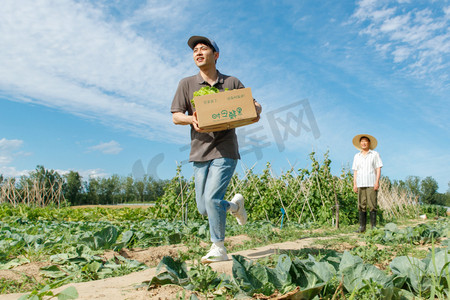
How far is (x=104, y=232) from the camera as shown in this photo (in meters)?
3.63

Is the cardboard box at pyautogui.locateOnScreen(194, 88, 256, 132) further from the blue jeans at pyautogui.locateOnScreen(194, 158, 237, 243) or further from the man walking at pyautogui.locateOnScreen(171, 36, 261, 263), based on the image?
the blue jeans at pyautogui.locateOnScreen(194, 158, 237, 243)

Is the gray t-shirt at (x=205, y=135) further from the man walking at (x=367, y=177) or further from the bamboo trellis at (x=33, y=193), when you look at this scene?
the bamboo trellis at (x=33, y=193)

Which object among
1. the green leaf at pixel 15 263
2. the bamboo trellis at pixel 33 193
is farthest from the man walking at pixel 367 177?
the bamboo trellis at pixel 33 193

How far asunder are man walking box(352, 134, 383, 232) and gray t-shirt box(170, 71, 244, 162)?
397 cm

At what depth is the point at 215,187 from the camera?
9.25ft

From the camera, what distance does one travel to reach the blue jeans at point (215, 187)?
2.83 metres

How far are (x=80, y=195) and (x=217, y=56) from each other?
50625 mm

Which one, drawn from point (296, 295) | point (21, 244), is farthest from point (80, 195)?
point (296, 295)

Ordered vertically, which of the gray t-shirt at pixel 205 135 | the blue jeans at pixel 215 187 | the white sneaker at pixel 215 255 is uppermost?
the gray t-shirt at pixel 205 135

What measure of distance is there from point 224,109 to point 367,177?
4411 millimetres

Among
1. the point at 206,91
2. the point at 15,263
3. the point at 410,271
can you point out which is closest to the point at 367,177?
the point at 206,91

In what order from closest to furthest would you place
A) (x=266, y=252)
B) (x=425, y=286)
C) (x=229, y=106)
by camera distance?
(x=425, y=286) → (x=229, y=106) → (x=266, y=252)

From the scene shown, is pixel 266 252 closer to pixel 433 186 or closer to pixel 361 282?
pixel 361 282

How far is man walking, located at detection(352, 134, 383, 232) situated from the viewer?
6094 millimetres
